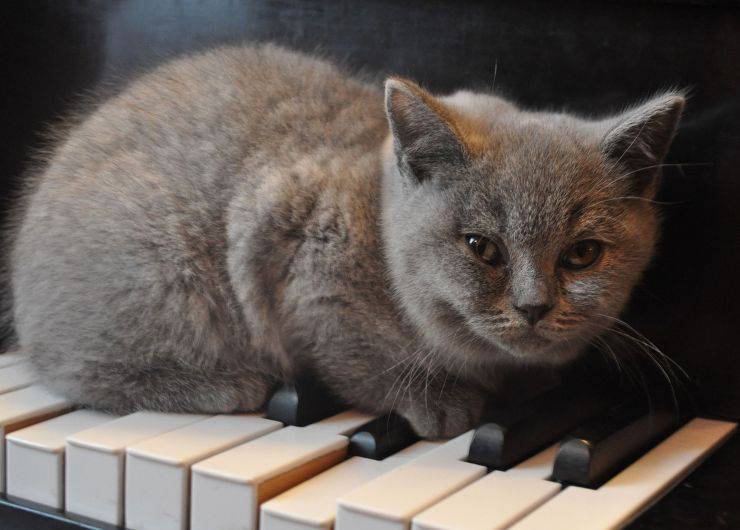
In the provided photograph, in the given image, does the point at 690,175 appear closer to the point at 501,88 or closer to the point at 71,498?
the point at 501,88

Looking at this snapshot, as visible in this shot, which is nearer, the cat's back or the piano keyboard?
the piano keyboard

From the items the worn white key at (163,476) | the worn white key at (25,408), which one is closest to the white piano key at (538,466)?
the worn white key at (163,476)

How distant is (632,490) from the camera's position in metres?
1.13

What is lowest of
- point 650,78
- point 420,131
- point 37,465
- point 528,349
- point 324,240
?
point 37,465

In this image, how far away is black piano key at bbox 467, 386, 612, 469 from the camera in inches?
47.8

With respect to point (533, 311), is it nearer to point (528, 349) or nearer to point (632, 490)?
point (528, 349)

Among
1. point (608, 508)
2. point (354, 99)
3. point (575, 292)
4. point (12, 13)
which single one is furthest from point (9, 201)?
point (608, 508)

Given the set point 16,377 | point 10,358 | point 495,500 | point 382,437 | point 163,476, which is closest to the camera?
point 495,500

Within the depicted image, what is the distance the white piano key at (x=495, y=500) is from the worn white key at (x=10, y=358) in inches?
36.5

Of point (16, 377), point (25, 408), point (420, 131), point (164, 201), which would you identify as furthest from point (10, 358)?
point (420, 131)

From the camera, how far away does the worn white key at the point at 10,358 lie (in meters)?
1.69

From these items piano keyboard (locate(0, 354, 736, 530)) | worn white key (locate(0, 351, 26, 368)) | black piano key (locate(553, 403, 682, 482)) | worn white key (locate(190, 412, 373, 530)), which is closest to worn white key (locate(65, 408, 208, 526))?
piano keyboard (locate(0, 354, 736, 530))

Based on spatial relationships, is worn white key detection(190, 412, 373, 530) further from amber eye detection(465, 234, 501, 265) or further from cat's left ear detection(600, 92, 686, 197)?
cat's left ear detection(600, 92, 686, 197)

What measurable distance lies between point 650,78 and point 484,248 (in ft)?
1.37
